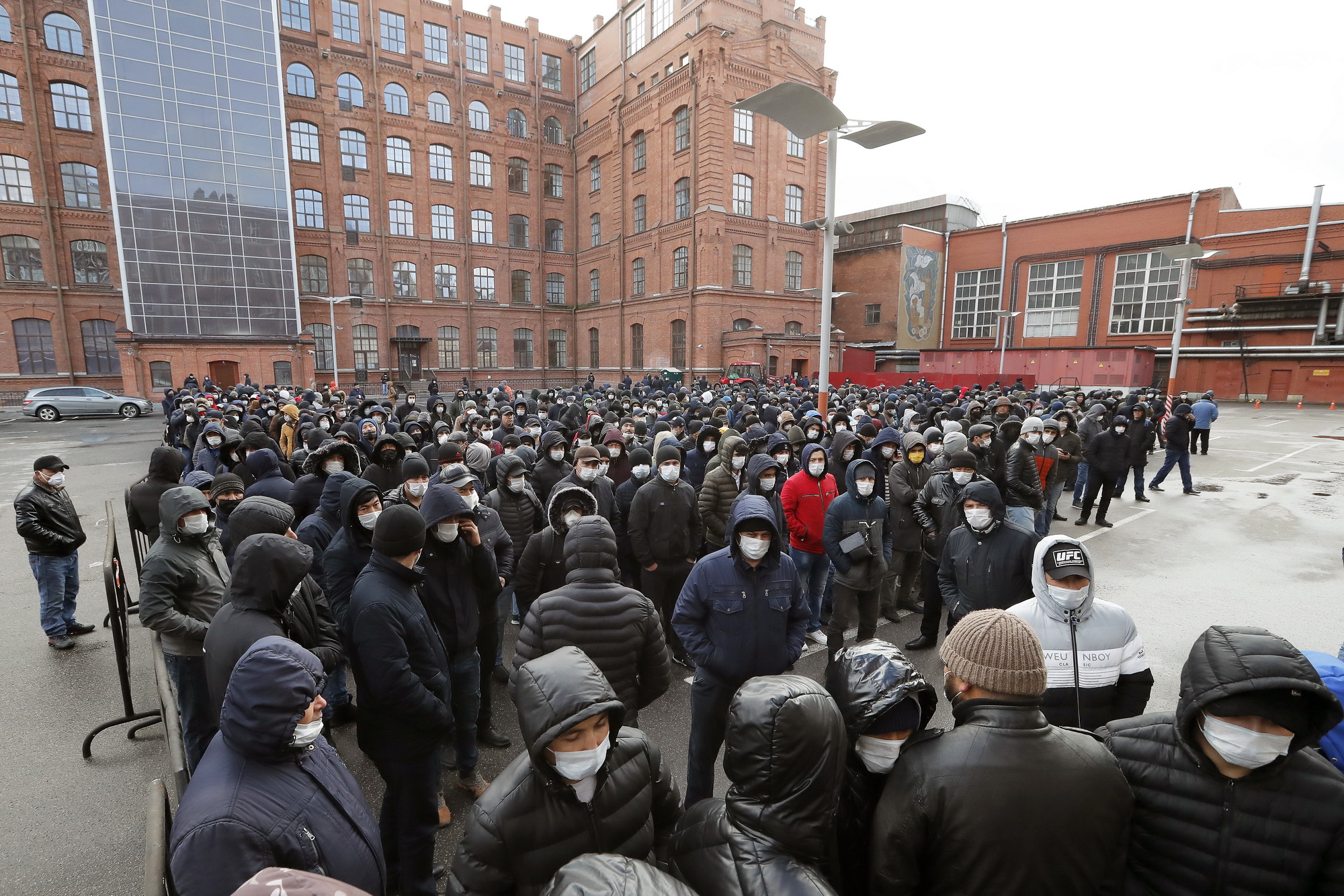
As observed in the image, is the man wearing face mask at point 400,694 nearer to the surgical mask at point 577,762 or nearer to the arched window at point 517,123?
the surgical mask at point 577,762

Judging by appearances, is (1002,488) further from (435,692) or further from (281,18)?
(281,18)

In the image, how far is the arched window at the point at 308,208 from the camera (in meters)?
33.8

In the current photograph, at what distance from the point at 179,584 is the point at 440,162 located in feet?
131

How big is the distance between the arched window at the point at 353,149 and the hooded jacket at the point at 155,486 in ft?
120

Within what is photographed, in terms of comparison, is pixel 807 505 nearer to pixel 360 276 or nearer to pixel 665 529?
pixel 665 529

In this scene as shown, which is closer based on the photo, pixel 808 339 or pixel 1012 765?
pixel 1012 765

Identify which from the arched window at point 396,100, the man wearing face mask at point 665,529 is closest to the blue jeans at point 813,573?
the man wearing face mask at point 665,529

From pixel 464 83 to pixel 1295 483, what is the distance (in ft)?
141

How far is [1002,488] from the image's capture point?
7.12 m

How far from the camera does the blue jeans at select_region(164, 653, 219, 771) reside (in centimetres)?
378

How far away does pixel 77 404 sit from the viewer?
25.9 meters

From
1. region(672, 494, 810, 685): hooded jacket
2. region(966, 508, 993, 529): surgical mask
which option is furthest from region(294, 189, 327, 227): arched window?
region(966, 508, 993, 529): surgical mask

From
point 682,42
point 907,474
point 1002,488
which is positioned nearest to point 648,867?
point 907,474

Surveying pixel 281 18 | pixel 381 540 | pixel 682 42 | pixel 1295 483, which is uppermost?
pixel 281 18
